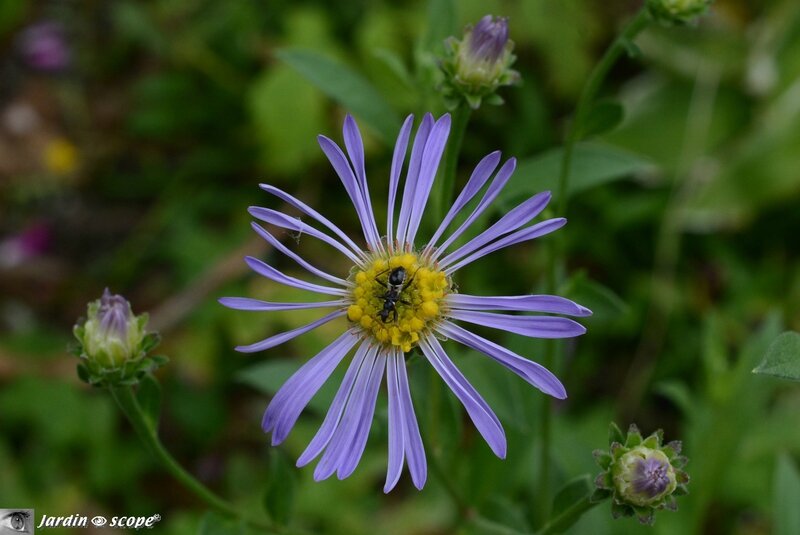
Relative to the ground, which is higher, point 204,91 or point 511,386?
point 204,91

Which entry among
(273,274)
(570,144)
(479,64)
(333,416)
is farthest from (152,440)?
(570,144)

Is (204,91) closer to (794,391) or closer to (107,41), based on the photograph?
(107,41)

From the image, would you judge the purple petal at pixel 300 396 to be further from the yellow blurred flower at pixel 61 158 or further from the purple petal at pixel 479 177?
the yellow blurred flower at pixel 61 158

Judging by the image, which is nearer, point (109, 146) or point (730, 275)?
point (730, 275)

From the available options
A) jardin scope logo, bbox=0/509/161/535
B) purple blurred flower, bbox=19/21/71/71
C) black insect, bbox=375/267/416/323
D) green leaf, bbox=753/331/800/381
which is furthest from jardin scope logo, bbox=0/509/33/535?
purple blurred flower, bbox=19/21/71/71

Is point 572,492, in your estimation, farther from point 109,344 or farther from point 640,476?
point 109,344

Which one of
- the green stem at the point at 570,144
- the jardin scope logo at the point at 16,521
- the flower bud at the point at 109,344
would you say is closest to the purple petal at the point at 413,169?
the green stem at the point at 570,144

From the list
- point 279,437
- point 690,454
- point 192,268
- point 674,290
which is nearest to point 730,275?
point 674,290

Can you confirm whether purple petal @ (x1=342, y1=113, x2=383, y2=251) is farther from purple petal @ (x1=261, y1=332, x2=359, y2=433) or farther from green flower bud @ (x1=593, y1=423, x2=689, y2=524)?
green flower bud @ (x1=593, y1=423, x2=689, y2=524)
